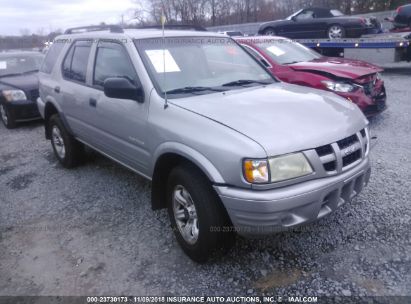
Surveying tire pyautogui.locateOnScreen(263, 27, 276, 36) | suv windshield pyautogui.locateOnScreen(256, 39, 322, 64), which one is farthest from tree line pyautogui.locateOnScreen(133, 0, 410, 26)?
suv windshield pyautogui.locateOnScreen(256, 39, 322, 64)

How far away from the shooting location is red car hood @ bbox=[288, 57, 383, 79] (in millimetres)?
5922

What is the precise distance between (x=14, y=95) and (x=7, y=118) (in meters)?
0.55

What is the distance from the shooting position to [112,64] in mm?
3648

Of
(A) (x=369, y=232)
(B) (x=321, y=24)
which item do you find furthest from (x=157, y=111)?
(B) (x=321, y=24)

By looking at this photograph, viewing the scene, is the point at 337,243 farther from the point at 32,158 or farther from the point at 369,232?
the point at 32,158

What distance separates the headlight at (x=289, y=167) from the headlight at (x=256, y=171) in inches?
1.7

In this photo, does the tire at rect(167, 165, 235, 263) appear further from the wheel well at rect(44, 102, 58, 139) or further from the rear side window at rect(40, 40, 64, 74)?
the rear side window at rect(40, 40, 64, 74)

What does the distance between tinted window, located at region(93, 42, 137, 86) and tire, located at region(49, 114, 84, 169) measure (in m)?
1.25

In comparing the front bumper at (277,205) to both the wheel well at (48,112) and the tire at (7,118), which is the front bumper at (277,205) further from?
the tire at (7,118)

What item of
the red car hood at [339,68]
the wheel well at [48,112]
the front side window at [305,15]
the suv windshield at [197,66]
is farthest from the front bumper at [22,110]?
the front side window at [305,15]

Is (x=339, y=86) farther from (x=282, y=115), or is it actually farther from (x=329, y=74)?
(x=282, y=115)

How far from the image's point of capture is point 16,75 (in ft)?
26.6

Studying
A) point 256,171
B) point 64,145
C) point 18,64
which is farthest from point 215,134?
point 18,64

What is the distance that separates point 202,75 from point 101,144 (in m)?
1.44
